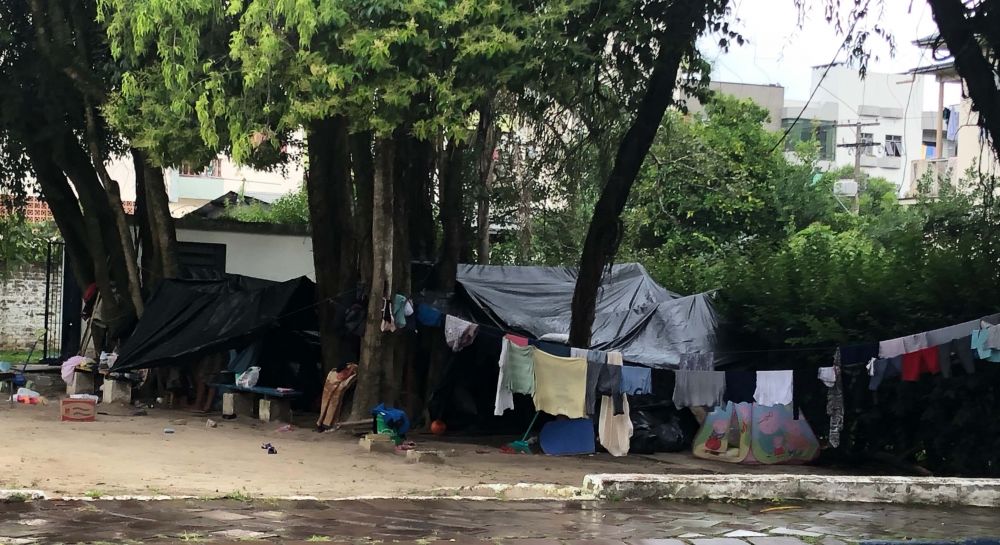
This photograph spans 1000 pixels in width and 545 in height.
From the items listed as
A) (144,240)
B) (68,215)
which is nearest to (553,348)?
(144,240)

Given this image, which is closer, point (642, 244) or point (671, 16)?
point (671, 16)

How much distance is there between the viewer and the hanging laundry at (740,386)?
41.0ft

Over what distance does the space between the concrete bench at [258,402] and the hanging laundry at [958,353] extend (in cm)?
859

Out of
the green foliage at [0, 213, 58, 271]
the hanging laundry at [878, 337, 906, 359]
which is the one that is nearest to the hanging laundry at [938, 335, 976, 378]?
the hanging laundry at [878, 337, 906, 359]

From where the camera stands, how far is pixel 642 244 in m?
24.6

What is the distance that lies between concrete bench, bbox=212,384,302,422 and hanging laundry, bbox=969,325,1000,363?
352 inches

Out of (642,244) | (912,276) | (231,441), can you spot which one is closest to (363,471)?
(231,441)

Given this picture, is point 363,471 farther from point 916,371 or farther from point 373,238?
point 916,371

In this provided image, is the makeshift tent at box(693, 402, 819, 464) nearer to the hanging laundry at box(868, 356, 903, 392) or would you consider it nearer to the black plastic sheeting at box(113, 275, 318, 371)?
the hanging laundry at box(868, 356, 903, 392)

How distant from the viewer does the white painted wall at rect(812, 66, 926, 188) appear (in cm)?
4094

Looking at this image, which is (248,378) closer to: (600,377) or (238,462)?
(238,462)

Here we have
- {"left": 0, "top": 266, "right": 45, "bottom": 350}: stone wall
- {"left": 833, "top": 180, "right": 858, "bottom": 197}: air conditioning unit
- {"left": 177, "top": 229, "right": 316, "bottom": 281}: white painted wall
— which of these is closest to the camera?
{"left": 177, "top": 229, "right": 316, "bottom": 281}: white painted wall

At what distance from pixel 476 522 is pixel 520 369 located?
5206 mm

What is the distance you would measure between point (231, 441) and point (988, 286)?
8904 millimetres
